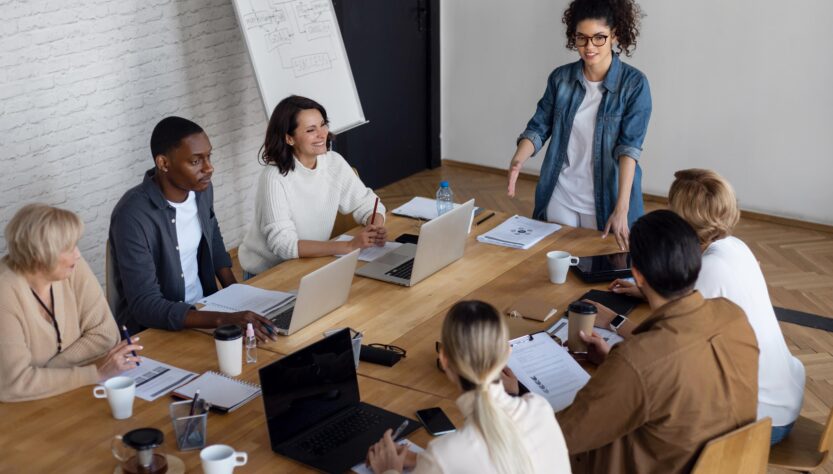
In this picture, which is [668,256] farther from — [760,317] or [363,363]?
[363,363]

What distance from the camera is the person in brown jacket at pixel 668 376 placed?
2174mm

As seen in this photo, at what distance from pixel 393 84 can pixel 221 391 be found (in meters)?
4.55

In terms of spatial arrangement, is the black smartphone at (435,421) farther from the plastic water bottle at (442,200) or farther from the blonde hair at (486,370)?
the plastic water bottle at (442,200)

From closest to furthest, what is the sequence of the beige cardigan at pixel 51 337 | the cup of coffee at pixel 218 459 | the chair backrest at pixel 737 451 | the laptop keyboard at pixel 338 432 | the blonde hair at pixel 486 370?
the blonde hair at pixel 486 370
the cup of coffee at pixel 218 459
the chair backrest at pixel 737 451
the laptop keyboard at pixel 338 432
the beige cardigan at pixel 51 337

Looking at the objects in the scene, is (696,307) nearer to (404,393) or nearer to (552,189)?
(404,393)

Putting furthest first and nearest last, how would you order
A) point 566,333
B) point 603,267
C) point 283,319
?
1. point 603,267
2. point 283,319
3. point 566,333

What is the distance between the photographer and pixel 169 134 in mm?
3271

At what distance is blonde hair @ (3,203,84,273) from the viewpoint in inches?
102

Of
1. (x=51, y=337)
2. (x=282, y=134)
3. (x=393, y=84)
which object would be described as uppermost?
(x=282, y=134)

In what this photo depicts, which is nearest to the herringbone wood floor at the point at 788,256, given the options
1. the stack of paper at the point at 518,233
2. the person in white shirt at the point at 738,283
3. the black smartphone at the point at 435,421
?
the person in white shirt at the point at 738,283

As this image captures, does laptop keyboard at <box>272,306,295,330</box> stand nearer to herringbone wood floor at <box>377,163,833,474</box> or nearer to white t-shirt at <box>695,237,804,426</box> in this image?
white t-shirt at <box>695,237,804,426</box>

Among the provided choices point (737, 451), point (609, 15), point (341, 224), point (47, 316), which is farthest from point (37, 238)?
point (609, 15)

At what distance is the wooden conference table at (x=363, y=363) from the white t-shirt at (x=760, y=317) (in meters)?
0.41

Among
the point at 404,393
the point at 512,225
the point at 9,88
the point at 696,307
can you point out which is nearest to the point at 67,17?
the point at 9,88
